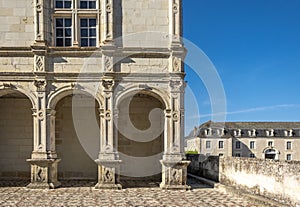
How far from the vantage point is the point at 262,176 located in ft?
28.8

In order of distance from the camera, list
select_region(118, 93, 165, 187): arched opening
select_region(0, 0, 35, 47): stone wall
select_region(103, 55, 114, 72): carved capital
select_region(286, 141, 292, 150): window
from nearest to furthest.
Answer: select_region(103, 55, 114, 72): carved capital, select_region(0, 0, 35, 47): stone wall, select_region(118, 93, 165, 187): arched opening, select_region(286, 141, 292, 150): window

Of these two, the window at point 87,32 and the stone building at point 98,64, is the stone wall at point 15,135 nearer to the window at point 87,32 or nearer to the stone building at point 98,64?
the stone building at point 98,64

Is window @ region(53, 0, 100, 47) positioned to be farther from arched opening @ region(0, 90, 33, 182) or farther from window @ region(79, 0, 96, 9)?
arched opening @ region(0, 90, 33, 182)

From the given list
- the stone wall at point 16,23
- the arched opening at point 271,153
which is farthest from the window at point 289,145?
the stone wall at point 16,23

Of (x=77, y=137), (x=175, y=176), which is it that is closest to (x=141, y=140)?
(x=77, y=137)

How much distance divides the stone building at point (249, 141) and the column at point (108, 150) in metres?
42.5

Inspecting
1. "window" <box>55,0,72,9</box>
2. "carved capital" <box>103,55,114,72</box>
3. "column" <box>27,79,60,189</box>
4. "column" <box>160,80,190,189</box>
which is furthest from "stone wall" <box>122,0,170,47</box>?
"column" <box>27,79,60,189</box>

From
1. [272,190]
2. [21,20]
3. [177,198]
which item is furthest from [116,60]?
[272,190]

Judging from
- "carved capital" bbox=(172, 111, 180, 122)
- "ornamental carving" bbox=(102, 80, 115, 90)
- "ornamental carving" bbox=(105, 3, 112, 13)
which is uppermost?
"ornamental carving" bbox=(105, 3, 112, 13)

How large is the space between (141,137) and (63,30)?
15.9 feet

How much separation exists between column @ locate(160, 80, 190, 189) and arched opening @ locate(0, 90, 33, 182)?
5555 millimetres

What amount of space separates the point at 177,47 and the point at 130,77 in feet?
5.78

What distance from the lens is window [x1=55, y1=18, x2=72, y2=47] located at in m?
11.7

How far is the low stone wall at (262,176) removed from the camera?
7371 mm
